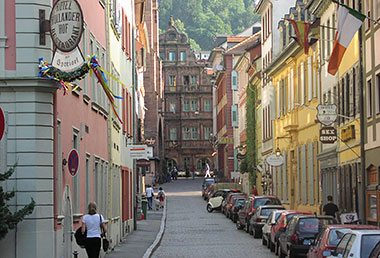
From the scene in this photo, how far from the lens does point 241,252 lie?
1161 inches

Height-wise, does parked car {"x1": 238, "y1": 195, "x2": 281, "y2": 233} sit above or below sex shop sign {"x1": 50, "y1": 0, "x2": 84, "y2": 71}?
below

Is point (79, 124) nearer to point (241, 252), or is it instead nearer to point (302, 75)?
point (241, 252)

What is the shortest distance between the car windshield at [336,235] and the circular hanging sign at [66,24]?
252 inches

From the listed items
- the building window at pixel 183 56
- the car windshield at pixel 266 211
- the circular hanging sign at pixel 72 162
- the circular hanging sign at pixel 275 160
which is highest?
the building window at pixel 183 56

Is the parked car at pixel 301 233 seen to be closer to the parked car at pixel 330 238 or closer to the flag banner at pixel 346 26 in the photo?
the parked car at pixel 330 238

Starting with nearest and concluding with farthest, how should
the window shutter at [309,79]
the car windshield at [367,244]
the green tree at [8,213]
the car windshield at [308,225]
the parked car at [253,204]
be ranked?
the car windshield at [367,244], the green tree at [8,213], the car windshield at [308,225], the parked car at [253,204], the window shutter at [309,79]

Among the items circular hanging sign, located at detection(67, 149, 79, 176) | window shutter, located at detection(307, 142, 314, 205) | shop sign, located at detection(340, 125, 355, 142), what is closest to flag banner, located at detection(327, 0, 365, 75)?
shop sign, located at detection(340, 125, 355, 142)

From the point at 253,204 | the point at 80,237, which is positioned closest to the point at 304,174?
the point at 253,204

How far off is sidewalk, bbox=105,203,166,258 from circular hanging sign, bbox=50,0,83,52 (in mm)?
11394

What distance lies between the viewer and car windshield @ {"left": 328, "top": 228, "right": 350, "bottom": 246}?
18.8 meters

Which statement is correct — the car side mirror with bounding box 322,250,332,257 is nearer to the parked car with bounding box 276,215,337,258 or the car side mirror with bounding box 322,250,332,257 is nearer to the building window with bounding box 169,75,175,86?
the parked car with bounding box 276,215,337,258

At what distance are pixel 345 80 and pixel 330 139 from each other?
2.50 meters

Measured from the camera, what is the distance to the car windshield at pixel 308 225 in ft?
80.0

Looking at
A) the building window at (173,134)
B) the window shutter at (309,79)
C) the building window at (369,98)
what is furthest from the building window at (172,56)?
the building window at (369,98)
